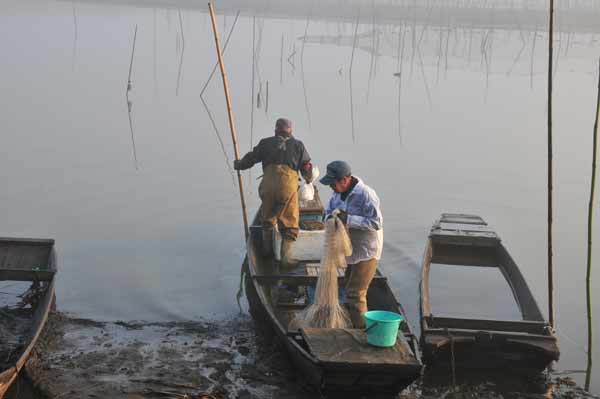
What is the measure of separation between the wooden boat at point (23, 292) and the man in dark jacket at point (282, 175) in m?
2.36

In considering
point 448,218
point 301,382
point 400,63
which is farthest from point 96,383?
point 400,63

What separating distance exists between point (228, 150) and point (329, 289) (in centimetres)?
904

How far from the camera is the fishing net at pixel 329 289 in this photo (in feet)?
21.3

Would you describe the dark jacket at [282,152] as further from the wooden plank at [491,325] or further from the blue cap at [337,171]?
the wooden plank at [491,325]

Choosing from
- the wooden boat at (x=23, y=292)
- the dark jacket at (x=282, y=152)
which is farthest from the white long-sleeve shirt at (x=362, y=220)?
the wooden boat at (x=23, y=292)

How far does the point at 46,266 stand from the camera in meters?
7.94

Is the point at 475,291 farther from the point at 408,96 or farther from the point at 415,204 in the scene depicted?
the point at 408,96

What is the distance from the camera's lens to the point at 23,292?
27.5ft

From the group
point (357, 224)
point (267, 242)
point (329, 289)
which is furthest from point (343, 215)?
point (267, 242)

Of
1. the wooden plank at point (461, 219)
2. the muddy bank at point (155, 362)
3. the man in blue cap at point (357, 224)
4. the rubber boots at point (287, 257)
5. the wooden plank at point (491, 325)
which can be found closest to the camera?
the muddy bank at point (155, 362)

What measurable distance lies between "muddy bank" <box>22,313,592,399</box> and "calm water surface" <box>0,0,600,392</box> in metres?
0.71

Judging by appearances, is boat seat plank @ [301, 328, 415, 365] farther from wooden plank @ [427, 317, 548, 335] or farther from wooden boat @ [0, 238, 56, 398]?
wooden boat @ [0, 238, 56, 398]

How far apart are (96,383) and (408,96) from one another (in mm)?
16452

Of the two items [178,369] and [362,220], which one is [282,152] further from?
[178,369]
